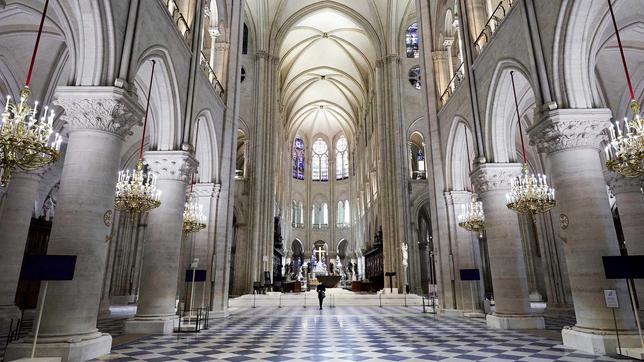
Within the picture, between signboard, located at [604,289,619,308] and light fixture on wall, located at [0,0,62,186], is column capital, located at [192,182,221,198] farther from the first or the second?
signboard, located at [604,289,619,308]

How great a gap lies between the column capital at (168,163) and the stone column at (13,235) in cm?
394

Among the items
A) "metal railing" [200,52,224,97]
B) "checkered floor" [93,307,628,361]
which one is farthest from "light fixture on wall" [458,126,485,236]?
"metal railing" [200,52,224,97]

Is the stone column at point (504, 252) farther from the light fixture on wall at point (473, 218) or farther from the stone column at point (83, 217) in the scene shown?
the stone column at point (83, 217)

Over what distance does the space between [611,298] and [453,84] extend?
9913mm

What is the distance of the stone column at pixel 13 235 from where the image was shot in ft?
34.1

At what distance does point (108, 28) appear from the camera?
22.5ft

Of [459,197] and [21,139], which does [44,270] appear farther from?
[459,197]

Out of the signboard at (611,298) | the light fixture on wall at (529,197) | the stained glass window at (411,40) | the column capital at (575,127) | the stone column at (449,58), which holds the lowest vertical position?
the signboard at (611,298)

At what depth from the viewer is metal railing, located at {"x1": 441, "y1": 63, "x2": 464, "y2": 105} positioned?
1372cm

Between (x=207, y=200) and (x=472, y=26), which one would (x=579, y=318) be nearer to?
(x=472, y=26)

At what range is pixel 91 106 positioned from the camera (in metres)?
6.62

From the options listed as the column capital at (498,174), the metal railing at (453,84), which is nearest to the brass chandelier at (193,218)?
the column capital at (498,174)

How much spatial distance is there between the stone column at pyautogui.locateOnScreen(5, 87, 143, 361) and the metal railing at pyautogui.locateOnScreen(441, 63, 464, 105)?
1088 centimetres

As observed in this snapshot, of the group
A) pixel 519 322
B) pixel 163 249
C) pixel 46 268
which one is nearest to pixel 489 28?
pixel 519 322
